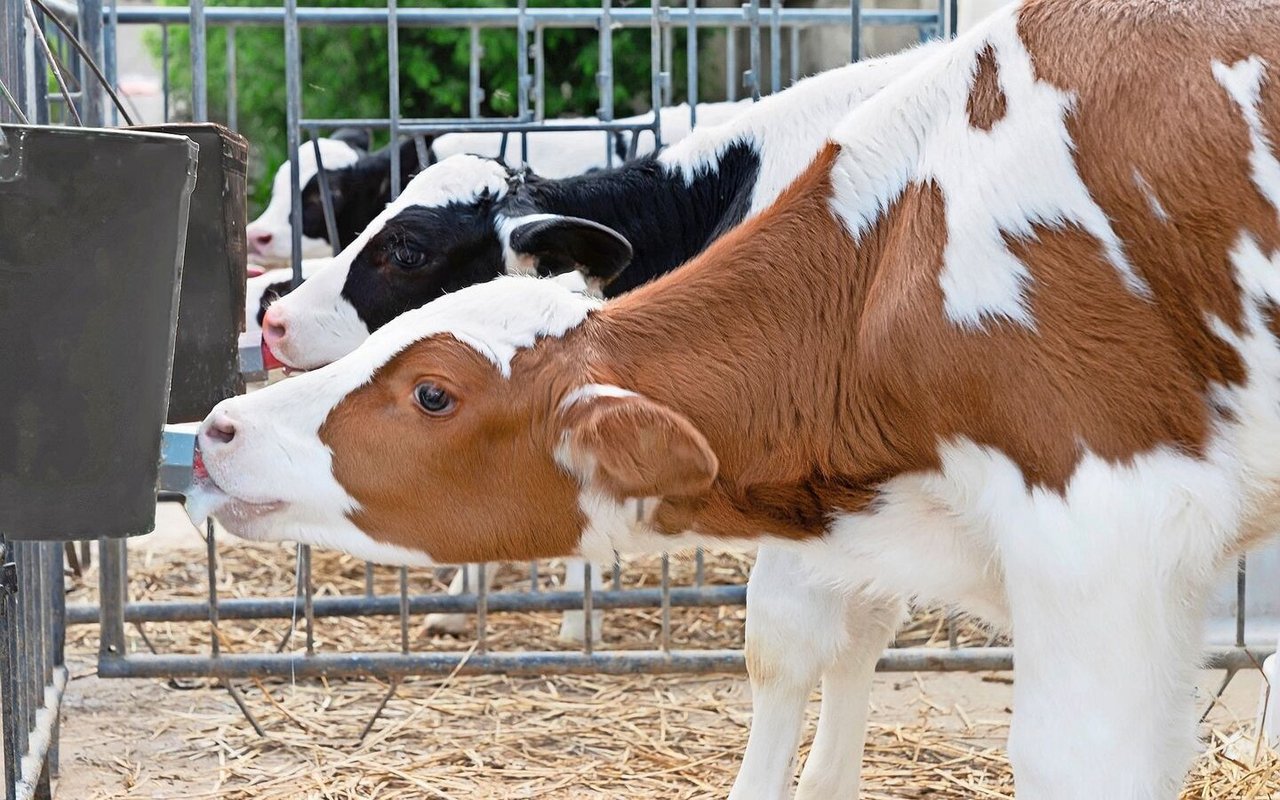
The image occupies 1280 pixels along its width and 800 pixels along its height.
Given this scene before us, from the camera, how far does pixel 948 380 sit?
2.41 meters

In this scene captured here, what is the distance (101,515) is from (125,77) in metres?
13.6

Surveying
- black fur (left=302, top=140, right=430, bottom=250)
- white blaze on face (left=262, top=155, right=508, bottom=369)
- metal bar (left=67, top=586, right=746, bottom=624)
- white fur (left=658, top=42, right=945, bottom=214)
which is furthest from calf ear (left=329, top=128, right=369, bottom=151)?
white fur (left=658, top=42, right=945, bottom=214)

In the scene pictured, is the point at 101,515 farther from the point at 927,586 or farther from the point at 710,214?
the point at 710,214

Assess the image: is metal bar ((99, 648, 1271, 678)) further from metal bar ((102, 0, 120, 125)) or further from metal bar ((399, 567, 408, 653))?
metal bar ((102, 0, 120, 125))

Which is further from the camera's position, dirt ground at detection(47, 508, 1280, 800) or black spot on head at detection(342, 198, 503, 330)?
black spot on head at detection(342, 198, 503, 330)

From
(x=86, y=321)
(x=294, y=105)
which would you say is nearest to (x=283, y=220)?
(x=294, y=105)

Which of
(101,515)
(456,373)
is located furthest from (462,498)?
(101,515)

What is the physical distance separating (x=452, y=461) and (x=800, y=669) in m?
1.05

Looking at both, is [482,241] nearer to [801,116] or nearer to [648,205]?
[648,205]

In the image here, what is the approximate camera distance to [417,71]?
32.4 feet

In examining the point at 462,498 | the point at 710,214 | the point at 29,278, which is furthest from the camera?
the point at 710,214

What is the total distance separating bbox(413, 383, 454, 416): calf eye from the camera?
254 centimetres

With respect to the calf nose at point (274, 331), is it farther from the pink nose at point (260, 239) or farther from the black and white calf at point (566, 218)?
the pink nose at point (260, 239)

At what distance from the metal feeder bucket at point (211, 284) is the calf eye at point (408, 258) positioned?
137cm
